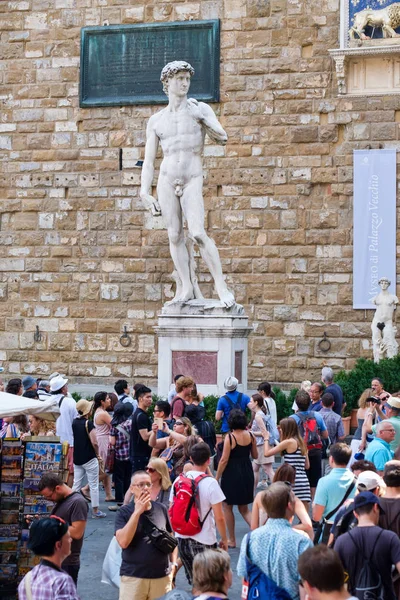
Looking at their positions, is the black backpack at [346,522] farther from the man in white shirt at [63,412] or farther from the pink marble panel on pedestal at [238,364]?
the pink marble panel on pedestal at [238,364]

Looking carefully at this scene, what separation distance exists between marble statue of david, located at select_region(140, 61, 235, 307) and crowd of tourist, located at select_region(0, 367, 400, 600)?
12.2 ft

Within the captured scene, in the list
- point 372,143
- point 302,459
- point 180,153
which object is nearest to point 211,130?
point 180,153

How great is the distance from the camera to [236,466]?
8391 mm

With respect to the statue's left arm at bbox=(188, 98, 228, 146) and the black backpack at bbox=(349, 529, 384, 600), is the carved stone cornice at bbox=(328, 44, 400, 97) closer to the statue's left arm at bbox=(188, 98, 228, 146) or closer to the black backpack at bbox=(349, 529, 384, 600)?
the statue's left arm at bbox=(188, 98, 228, 146)

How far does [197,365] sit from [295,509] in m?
7.47

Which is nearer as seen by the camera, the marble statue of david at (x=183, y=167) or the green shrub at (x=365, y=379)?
the marble statue of david at (x=183, y=167)

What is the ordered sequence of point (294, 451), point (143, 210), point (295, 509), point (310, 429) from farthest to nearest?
point (143, 210) → point (310, 429) → point (294, 451) → point (295, 509)

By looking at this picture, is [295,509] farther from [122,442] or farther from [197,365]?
[197,365]

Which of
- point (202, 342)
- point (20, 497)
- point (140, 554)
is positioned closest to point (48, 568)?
point (140, 554)

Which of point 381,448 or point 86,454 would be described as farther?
A: point 86,454

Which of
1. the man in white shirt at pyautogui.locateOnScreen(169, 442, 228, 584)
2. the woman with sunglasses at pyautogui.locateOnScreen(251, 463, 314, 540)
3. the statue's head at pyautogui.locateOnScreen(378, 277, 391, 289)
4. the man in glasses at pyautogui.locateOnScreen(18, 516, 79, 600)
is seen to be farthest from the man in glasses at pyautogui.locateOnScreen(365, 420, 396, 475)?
the statue's head at pyautogui.locateOnScreen(378, 277, 391, 289)

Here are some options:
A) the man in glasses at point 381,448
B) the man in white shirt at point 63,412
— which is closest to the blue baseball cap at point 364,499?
the man in glasses at point 381,448

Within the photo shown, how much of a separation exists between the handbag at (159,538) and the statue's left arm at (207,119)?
314 inches

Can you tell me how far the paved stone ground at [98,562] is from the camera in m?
7.25
